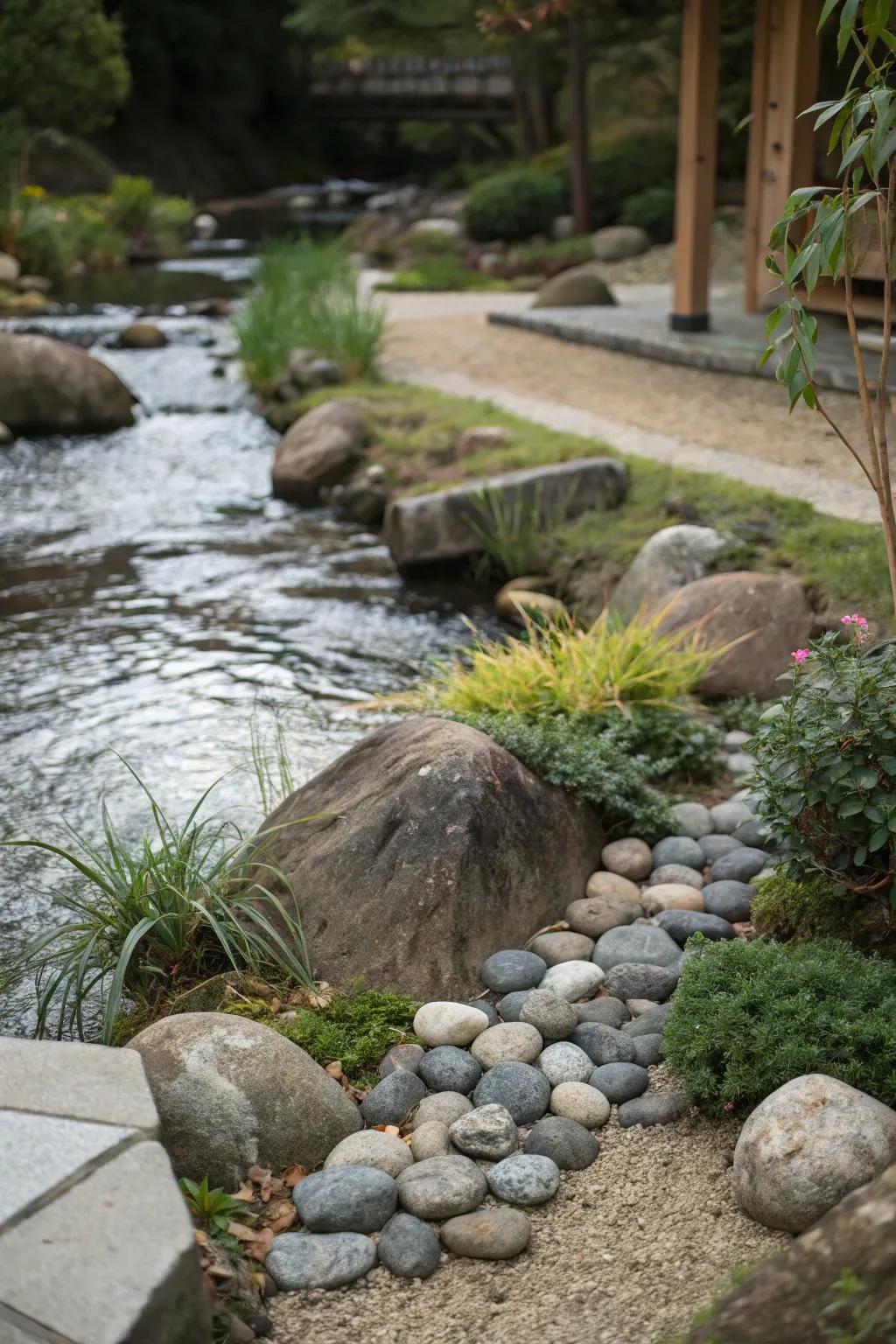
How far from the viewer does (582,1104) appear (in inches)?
112

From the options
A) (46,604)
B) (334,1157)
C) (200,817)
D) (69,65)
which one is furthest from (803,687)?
(69,65)

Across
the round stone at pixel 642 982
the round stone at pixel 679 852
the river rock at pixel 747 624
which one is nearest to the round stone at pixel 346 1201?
the round stone at pixel 642 982

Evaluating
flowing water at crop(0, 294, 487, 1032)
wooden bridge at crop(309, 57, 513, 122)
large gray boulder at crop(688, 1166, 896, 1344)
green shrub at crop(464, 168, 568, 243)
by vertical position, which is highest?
wooden bridge at crop(309, 57, 513, 122)

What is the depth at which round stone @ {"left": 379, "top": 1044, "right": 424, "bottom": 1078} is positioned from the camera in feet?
9.89

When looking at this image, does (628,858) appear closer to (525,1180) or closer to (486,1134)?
(486,1134)

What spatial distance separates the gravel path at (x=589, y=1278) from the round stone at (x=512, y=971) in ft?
2.17

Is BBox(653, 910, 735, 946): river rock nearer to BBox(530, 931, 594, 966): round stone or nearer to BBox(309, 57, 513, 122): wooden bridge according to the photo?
BBox(530, 931, 594, 966): round stone

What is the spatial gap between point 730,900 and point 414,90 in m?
30.5

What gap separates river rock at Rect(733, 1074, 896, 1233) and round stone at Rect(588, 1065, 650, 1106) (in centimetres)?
42

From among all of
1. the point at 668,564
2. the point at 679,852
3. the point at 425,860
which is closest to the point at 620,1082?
the point at 425,860

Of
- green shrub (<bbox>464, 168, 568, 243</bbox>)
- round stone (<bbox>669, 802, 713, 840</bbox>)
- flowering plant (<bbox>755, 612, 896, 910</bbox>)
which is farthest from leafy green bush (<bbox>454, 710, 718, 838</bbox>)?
green shrub (<bbox>464, 168, 568, 243</bbox>)

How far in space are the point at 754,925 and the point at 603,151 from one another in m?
16.9

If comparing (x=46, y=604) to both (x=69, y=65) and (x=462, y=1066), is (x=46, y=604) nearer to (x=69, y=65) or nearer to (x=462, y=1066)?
(x=462, y=1066)

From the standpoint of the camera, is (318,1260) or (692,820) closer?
(318,1260)
